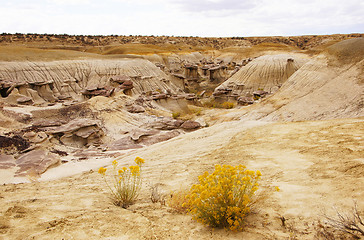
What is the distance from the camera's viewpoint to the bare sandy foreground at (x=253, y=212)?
2582 mm

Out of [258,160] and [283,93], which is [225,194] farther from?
[283,93]

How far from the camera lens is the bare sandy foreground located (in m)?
2.58

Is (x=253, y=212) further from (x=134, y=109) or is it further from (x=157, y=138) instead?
(x=134, y=109)

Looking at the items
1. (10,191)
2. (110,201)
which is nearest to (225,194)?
(110,201)

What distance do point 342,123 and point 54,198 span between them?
6109mm

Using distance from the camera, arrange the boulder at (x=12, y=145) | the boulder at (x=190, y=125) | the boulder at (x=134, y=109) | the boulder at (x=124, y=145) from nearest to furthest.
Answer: the boulder at (x=12, y=145) → the boulder at (x=124, y=145) → the boulder at (x=190, y=125) → the boulder at (x=134, y=109)

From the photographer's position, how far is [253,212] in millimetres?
2820

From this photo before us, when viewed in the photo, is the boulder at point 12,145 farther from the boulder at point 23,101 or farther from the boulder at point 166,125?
the boulder at point 23,101

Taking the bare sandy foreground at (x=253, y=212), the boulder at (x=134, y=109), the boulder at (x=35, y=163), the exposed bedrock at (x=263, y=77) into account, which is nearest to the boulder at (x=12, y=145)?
the boulder at (x=35, y=163)

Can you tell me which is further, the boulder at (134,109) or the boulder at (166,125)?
the boulder at (134,109)

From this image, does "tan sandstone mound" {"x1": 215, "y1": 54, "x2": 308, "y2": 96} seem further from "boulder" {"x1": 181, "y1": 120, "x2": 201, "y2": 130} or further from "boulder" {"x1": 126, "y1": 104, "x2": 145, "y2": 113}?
"boulder" {"x1": 181, "y1": 120, "x2": 201, "y2": 130}

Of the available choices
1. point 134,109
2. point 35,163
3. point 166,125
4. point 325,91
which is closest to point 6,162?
point 35,163

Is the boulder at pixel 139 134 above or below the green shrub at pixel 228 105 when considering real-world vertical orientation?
above

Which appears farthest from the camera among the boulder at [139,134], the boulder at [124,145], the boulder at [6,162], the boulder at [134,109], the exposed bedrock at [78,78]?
the exposed bedrock at [78,78]
